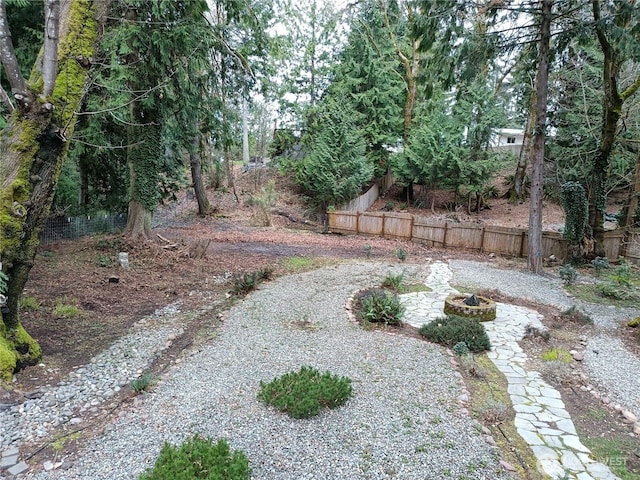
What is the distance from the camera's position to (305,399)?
337 cm

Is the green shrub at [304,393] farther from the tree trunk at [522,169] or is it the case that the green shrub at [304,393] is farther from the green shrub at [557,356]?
the tree trunk at [522,169]

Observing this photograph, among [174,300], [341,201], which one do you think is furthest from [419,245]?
[174,300]

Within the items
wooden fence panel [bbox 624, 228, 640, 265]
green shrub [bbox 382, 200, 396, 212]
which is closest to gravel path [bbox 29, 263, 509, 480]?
wooden fence panel [bbox 624, 228, 640, 265]

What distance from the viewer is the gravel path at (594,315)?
435cm

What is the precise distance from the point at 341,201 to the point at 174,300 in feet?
39.7

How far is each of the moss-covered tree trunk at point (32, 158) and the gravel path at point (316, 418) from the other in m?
1.69

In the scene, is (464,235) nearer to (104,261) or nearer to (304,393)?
(104,261)

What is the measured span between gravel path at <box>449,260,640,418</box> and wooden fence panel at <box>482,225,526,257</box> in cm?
155

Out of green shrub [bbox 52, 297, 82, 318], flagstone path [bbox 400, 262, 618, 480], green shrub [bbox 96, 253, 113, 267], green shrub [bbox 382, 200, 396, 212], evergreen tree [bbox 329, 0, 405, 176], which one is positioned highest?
evergreen tree [bbox 329, 0, 405, 176]

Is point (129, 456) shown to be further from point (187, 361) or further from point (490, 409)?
point (490, 409)

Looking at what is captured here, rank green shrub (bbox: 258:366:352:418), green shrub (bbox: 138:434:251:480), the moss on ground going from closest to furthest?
green shrub (bbox: 138:434:251:480) → the moss on ground → green shrub (bbox: 258:366:352:418)

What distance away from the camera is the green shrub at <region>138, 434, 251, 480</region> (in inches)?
92.3

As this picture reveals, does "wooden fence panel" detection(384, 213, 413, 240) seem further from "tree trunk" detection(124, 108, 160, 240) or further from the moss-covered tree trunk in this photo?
the moss-covered tree trunk

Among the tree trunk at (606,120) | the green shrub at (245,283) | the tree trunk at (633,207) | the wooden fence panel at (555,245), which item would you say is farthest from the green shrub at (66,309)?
the tree trunk at (633,207)
